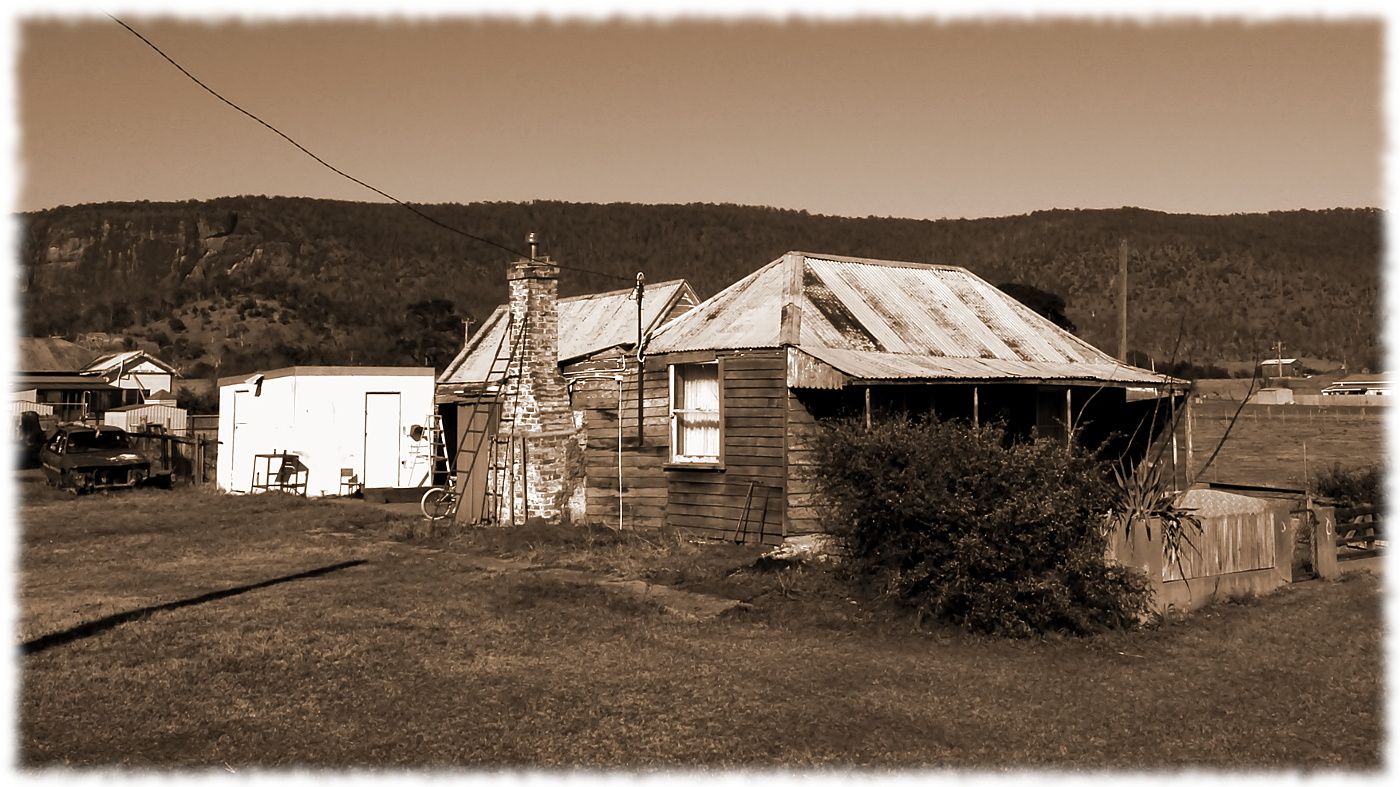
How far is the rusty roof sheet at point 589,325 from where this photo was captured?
71.0 feet

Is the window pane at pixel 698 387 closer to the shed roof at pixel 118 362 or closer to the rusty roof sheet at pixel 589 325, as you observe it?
the rusty roof sheet at pixel 589 325

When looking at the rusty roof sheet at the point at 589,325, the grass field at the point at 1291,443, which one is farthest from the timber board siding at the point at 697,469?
the grass field at the point at 1291,443

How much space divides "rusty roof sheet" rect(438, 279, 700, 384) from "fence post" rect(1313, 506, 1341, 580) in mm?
10432

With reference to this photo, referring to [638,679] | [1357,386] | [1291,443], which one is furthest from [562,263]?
[638,679]

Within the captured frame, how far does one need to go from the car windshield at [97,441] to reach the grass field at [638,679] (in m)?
13.9

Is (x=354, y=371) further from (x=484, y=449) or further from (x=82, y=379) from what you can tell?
(x=82, y=379)

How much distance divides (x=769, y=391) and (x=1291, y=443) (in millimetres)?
22731

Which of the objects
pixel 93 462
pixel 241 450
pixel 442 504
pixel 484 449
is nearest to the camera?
pixel 484 449

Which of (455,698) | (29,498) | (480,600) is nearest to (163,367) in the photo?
(29,498)

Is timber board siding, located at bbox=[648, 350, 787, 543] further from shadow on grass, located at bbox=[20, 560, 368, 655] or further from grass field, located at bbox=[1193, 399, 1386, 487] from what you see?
grass field, located at bbox=[1193, 399, 1386, 487]

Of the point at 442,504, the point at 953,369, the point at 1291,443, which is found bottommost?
the point at 442,504

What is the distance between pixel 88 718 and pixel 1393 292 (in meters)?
8.86

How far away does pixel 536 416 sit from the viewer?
17969 millimetres

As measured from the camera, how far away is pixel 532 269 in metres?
18.5
